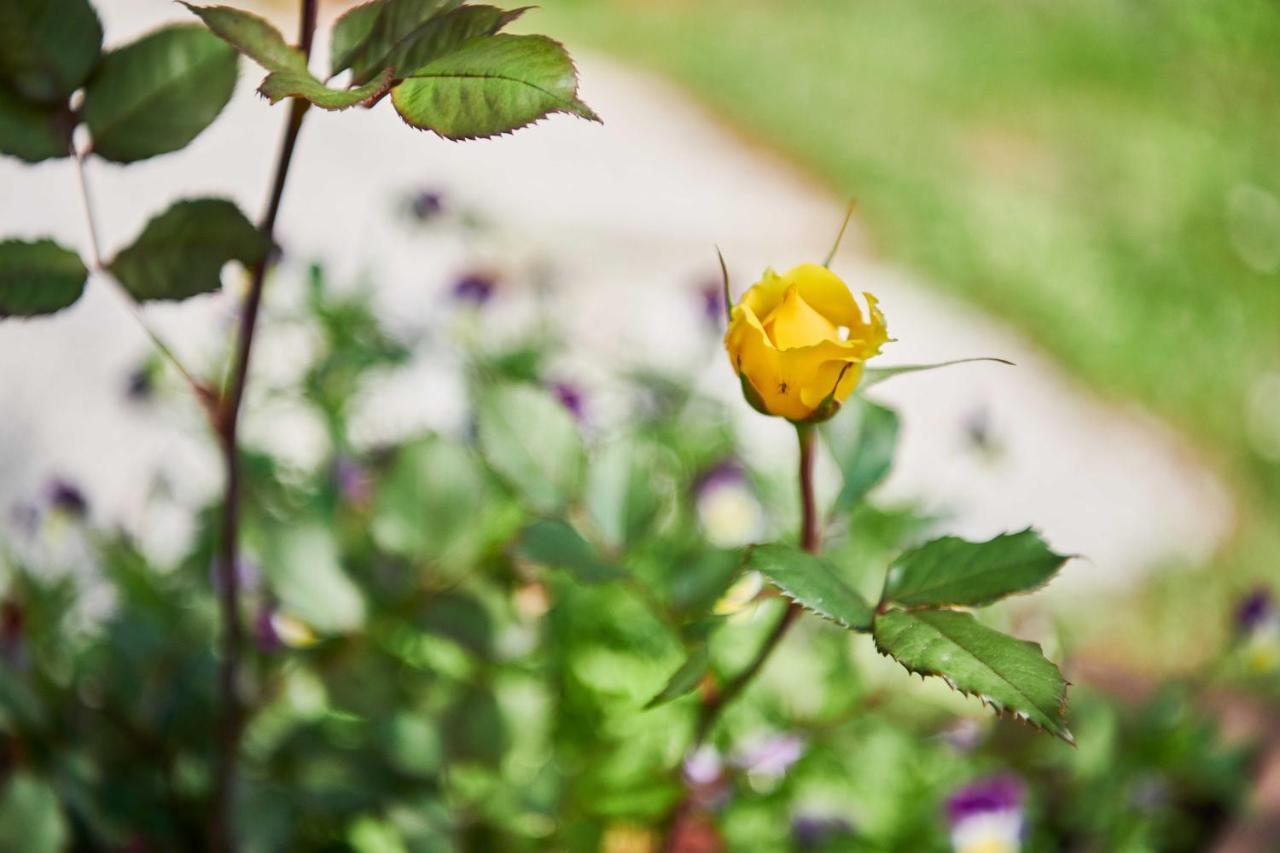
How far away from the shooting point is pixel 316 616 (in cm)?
56

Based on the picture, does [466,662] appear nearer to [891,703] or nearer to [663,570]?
[663,570]

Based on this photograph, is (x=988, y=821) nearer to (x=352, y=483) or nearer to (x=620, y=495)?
(x=620, y=495)

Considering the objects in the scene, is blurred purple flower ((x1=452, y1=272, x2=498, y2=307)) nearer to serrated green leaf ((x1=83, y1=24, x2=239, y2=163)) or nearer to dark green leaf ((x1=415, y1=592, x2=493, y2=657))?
dark green leaf ((x1=415, y1=592, x2=493, y2=657))

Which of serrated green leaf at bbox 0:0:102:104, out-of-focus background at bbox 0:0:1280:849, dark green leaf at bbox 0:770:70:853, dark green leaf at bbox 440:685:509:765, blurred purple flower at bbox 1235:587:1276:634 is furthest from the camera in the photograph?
out-of-focus background at bbox 0:0:1280:849

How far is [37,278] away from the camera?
1.24 ft

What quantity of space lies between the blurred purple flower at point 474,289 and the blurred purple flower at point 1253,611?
56 centimetres

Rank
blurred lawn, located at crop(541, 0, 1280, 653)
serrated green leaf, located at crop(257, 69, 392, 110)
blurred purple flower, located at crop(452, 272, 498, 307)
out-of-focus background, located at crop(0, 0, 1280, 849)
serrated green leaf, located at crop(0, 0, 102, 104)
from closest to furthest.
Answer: serrated green leaf, located at crop(257, 69, 392, 110)
serrated green leaf, located at crop(0, 0, 102, 104)
blurred purple flower, located at crop(452, 272, 498, 307)
out-of-focus background, located at crop(0, 0, 1280, 849)
blurred lawn, located at crop(541, 0, 1280, 653)

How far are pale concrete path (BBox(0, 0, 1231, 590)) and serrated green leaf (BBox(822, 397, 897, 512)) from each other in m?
0.50

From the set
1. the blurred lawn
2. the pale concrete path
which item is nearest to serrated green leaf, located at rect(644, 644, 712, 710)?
the pale concrete path

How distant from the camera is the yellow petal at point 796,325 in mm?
344

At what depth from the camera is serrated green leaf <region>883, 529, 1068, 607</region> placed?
361 millimetres

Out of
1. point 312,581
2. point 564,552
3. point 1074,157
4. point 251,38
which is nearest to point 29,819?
point 312,581

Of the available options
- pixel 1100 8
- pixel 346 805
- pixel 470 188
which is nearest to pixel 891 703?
pixel 346 805

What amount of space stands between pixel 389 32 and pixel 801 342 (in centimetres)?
15
